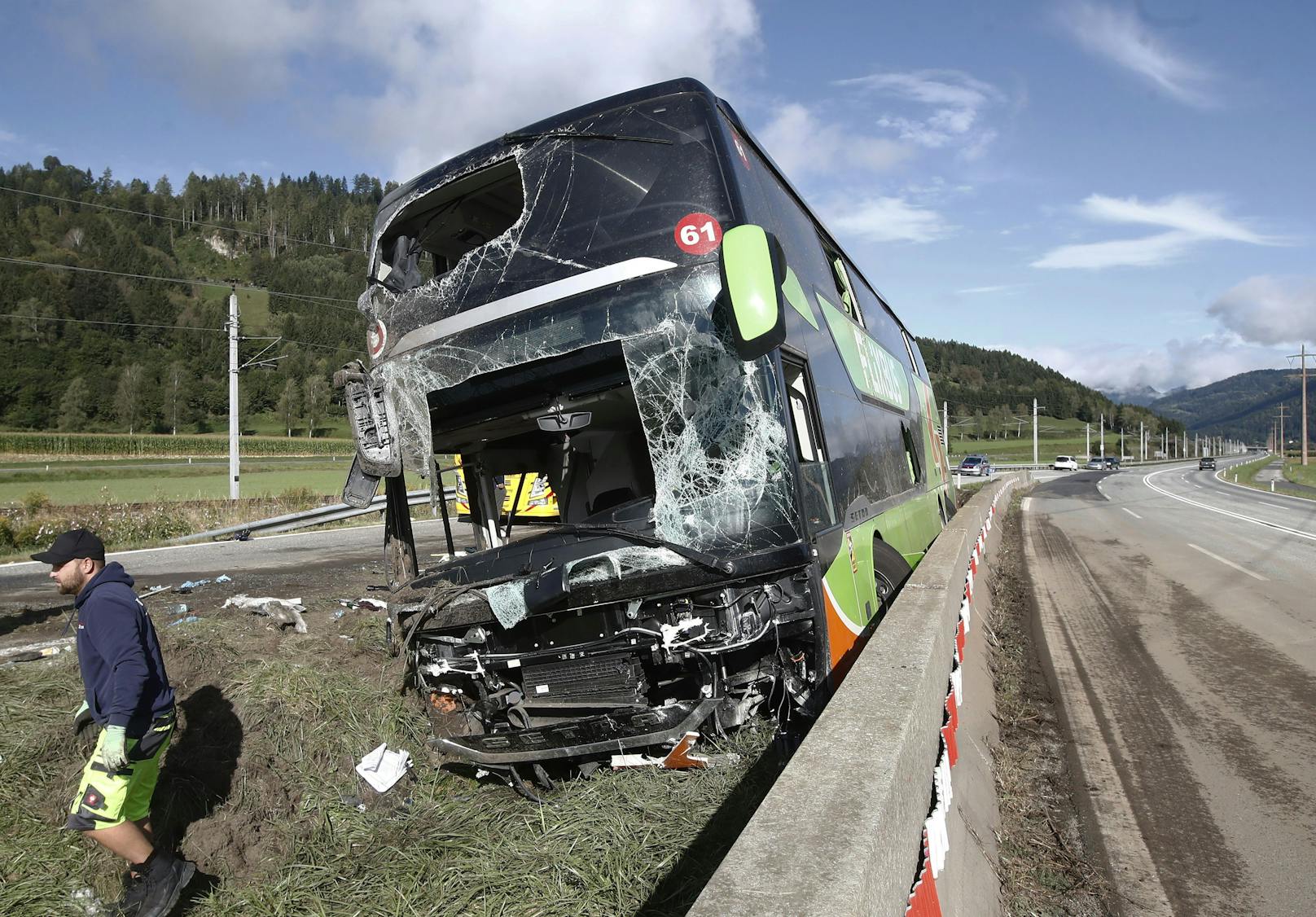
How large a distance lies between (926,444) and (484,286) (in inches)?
338

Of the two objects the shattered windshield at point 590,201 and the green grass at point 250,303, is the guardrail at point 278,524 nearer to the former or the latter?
the shattered windshield at point 590,201

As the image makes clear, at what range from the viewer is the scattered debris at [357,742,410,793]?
493 cm

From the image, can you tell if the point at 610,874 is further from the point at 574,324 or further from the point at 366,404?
the point at 366,404

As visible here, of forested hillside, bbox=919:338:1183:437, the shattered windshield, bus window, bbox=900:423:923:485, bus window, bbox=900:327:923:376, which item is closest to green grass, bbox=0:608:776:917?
the shattered windshield

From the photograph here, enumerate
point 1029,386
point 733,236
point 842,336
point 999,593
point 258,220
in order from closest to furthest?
point 733,236 < point 842,336 < point 999,593 < point 258,220 < point 1029,386

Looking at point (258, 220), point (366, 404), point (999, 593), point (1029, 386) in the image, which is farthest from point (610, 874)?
point (1029, 386)

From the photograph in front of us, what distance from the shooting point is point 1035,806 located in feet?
14.6

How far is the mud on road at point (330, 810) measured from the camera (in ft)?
11.8

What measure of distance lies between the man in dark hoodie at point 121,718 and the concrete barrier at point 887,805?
3045 mm

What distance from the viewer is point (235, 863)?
4.38m

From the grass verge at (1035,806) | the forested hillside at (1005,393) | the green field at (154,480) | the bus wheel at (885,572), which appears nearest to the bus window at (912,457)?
the grass verge at (1035,806)

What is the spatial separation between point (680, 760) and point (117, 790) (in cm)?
251

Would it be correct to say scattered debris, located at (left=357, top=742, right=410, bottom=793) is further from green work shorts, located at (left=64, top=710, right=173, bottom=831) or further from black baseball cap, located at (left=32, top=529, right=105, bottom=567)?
black baseball cap, located at (left=32, top=529, right=105, bottom=567)

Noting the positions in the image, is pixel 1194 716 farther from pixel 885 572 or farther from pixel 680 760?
pixel 680 760
